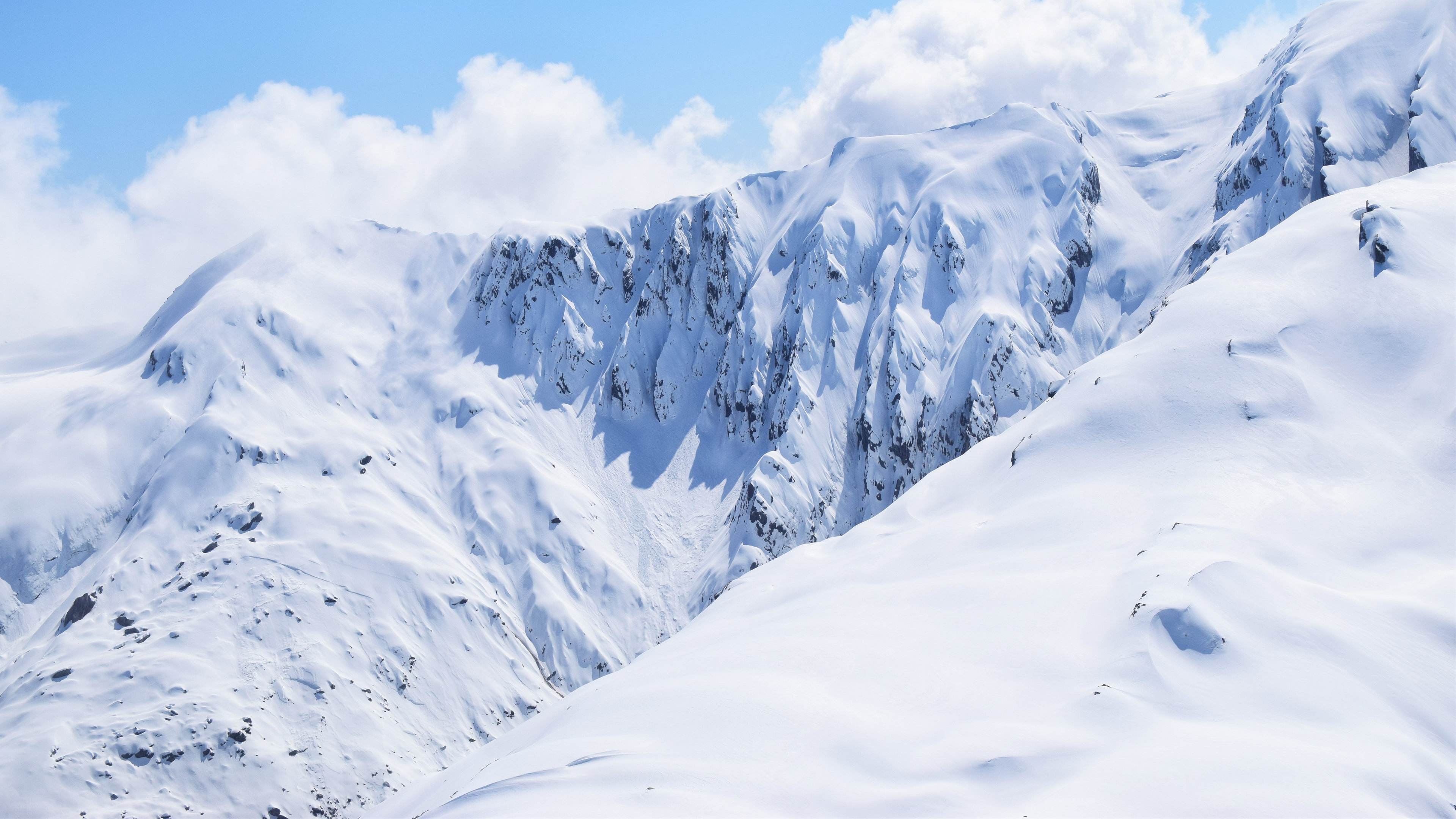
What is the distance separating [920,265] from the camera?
161125mm

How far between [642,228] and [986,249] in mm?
69325

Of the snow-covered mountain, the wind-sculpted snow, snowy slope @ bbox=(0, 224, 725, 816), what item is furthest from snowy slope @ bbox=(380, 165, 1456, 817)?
the wind-sculpted snow

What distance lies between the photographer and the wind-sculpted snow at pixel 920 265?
141m

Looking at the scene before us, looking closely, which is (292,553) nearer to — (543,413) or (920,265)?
(543,413)

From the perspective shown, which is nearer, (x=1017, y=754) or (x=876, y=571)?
(x=1017, y=754)

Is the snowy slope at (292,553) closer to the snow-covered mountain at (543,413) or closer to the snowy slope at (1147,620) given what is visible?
the snow-covered mountain at (543,413)

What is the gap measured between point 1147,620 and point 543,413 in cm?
14222

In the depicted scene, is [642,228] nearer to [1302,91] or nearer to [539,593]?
[539,593]

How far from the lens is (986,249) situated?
6393 inches

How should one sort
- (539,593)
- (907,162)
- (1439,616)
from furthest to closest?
1. (907,162)
2. (539,593)
3. (1439,616)

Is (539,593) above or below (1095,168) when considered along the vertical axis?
below

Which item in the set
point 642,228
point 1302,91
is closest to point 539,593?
point 642,228

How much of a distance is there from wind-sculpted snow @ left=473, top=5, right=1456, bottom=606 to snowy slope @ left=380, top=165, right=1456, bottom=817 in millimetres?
80283

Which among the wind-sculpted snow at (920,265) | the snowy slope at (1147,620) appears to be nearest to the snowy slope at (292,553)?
the wind-sculpted snow at (920,265)
